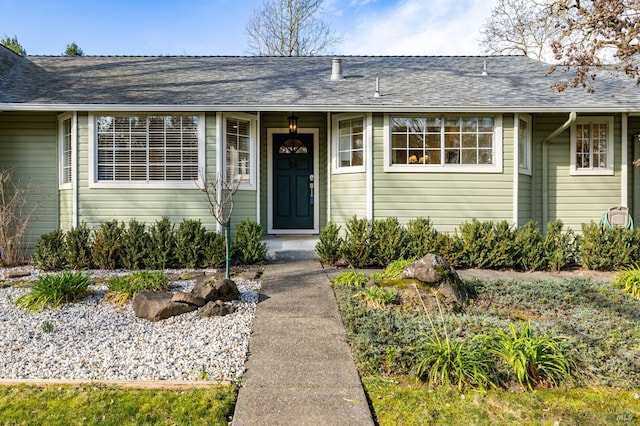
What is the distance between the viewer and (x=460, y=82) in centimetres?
877

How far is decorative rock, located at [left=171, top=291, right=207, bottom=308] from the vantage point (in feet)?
14.6

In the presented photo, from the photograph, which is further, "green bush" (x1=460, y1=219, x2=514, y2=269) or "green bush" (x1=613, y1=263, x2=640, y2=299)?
"green bush" (x1=460, y1=219, x2=514, y2=269)

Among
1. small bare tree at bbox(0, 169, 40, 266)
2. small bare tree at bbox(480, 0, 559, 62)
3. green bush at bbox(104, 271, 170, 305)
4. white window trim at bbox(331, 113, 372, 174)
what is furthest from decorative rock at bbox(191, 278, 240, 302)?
small bare tree at bbox(480, 0, 559, 62)

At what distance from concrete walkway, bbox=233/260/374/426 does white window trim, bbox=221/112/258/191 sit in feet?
10.4

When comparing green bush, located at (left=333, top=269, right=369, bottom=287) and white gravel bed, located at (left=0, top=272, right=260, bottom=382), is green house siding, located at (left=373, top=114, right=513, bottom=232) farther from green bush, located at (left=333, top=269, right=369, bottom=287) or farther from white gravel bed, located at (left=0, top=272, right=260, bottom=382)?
white gravel bed, located at (left=0, top=272, right=260, bottom=382)

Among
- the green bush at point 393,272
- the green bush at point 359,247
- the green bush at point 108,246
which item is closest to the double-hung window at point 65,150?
the green bush at point 108,246

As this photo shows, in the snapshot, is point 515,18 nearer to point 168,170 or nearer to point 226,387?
point 168,170

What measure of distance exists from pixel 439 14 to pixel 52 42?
61.5 feet

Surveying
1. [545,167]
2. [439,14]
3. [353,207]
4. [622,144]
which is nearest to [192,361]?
[353,207]

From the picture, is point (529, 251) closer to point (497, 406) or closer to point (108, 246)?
point (497, 406)

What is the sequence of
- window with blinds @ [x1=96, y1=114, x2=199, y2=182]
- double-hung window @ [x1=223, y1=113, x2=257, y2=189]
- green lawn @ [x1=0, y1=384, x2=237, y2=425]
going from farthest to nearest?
double-hung window @ [x1=223, y1=113, x2=257, y2=189] → window with blinds @ [x1=96, y1=114, x2=199, y2=182] → green lawn @ [x1=0, y1=384, x2=237, y2=425]

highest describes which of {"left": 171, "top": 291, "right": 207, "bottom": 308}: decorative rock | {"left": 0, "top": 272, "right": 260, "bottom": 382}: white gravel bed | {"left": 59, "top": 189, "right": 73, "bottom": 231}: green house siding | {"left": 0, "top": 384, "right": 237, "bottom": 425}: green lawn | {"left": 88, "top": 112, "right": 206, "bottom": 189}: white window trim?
{"left": 88, "top": 112, "right": 206, "bottom": 189}: white window trim

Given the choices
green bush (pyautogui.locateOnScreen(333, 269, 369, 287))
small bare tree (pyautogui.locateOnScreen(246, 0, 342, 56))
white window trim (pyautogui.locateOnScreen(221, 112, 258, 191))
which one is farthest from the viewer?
small bare tree (pyautogui.locateOnScreen(246, 0, 342, 56))

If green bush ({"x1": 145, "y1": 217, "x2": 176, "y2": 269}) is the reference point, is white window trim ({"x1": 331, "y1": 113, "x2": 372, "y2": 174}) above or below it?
above
